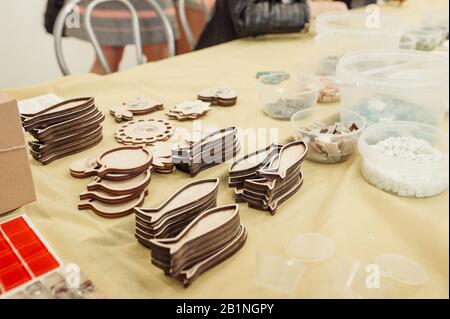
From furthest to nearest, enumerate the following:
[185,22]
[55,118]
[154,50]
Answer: [154,50]
[185,22]
[55,118]

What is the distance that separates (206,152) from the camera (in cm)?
92

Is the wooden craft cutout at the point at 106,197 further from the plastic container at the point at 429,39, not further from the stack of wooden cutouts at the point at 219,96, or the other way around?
the plastic container at the point at 429,39

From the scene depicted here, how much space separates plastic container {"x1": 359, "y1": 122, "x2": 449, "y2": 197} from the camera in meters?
0.76

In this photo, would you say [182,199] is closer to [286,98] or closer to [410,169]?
[410,169]

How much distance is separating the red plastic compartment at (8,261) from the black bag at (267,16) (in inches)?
56.5

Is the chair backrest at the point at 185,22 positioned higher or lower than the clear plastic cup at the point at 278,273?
higher

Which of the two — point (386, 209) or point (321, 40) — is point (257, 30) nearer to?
point (321, 40)

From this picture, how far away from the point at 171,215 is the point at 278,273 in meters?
0.19

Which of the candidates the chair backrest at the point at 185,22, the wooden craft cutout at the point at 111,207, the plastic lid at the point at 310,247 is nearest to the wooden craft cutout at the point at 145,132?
the wooden craft cutout at the point at 111,207

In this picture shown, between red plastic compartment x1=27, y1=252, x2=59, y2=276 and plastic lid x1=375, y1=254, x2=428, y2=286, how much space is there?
19.5 inches

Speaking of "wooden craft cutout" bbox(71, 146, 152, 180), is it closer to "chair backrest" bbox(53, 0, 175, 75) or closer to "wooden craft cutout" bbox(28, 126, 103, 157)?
"wooden craft cutout" bbox(28, 126, 103, 157)

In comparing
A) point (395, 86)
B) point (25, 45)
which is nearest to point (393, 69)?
point (395, 86)

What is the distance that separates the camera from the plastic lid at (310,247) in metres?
0.67
